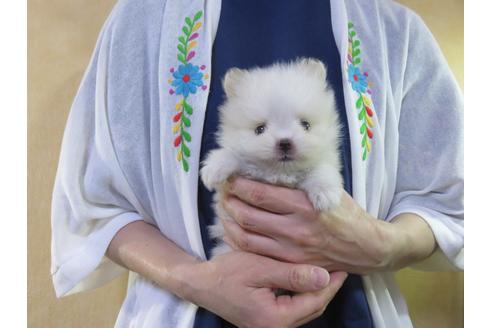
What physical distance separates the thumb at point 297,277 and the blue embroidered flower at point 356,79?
1.00 ft

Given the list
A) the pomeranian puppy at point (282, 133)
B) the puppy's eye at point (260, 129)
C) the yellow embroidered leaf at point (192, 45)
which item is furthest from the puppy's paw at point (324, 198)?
the yellow embroidered leaf at point (192, 45)

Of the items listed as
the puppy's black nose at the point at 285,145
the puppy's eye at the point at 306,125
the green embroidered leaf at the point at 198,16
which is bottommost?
the puppy's black nose at the point at 285,145

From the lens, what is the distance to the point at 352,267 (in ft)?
2.10

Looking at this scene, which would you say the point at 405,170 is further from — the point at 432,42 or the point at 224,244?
the point at 224,244

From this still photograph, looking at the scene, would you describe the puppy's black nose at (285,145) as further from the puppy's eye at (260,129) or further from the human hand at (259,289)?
the human hand at (259,289)

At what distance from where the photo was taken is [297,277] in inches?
22.9

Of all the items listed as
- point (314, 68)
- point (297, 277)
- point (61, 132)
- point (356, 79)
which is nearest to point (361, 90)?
point (356, 79)

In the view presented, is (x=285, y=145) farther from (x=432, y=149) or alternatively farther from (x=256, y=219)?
(x=432, y=149)

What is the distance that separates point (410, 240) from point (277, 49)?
37 centimetres

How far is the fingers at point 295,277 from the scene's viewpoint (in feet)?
1.90

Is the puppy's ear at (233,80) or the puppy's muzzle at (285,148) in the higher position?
the puppy's ear at (233,80)

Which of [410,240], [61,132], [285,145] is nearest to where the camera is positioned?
[285,145]

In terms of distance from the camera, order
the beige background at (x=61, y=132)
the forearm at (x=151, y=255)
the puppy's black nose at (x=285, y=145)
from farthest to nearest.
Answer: the beige background at (x=61, y=132) < the forearm at (x=151, y=255) < the puppy's black nose at (x=285, y=145)

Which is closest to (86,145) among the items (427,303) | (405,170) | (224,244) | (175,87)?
(175,87)
